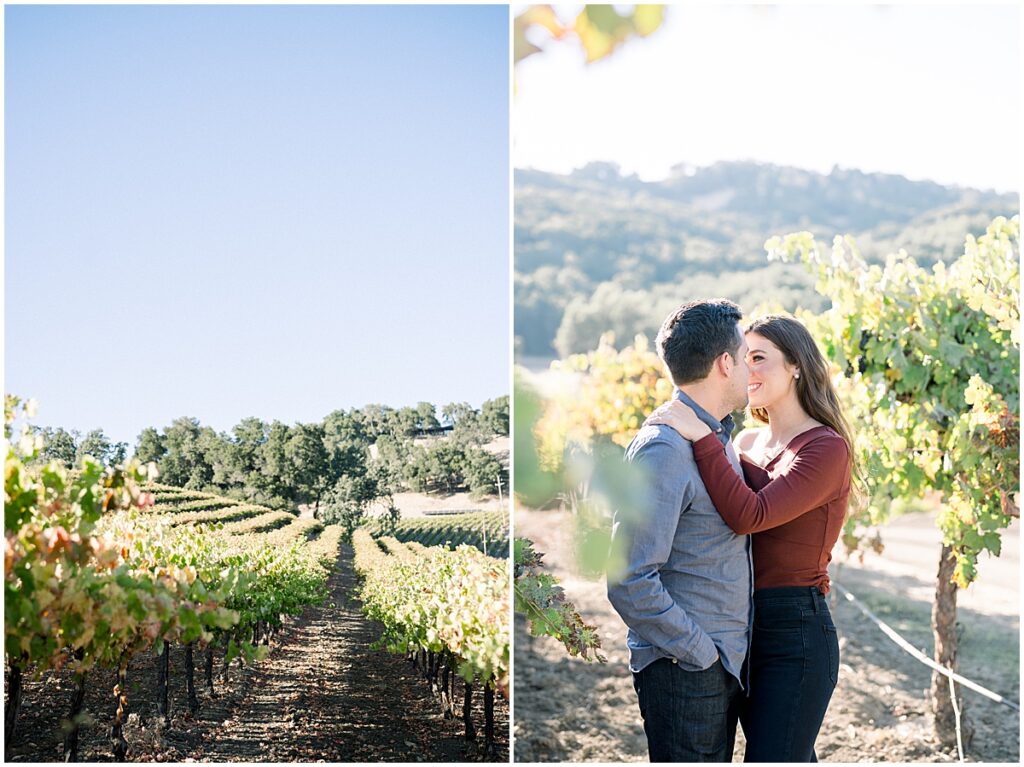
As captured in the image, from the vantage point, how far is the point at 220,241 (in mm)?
2373

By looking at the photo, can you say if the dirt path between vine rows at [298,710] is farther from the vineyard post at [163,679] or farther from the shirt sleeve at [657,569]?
the shirt sleeve at [657,569]

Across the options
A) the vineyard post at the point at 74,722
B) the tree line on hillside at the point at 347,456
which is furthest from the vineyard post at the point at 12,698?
the tree line on hillside at the point at 347,456

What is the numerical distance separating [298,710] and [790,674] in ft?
4.14

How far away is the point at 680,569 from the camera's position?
68.2 inches

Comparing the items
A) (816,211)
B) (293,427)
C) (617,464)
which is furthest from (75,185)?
(816,211)

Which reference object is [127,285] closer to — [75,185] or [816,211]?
[75,185]

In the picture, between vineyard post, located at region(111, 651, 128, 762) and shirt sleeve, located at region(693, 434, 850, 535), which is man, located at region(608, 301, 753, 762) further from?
vineyard post, located at region(111, 651, 128, 762)

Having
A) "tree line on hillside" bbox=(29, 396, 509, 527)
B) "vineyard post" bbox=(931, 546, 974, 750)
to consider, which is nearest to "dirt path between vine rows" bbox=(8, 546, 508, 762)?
"tree line on hillside" bbox=(29, 396, 509, 527)

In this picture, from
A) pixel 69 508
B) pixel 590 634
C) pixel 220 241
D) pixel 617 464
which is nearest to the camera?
pixel 617 464

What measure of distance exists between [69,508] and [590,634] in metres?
1.26

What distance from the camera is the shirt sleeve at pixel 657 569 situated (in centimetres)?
165

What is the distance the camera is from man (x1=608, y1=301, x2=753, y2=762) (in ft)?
5.45

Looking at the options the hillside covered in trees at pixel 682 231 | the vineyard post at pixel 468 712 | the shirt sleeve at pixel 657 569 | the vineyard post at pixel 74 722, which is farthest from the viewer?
the hillside covered in trees at pixel 682 231

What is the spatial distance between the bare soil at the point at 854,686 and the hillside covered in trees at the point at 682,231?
27.9 ft
